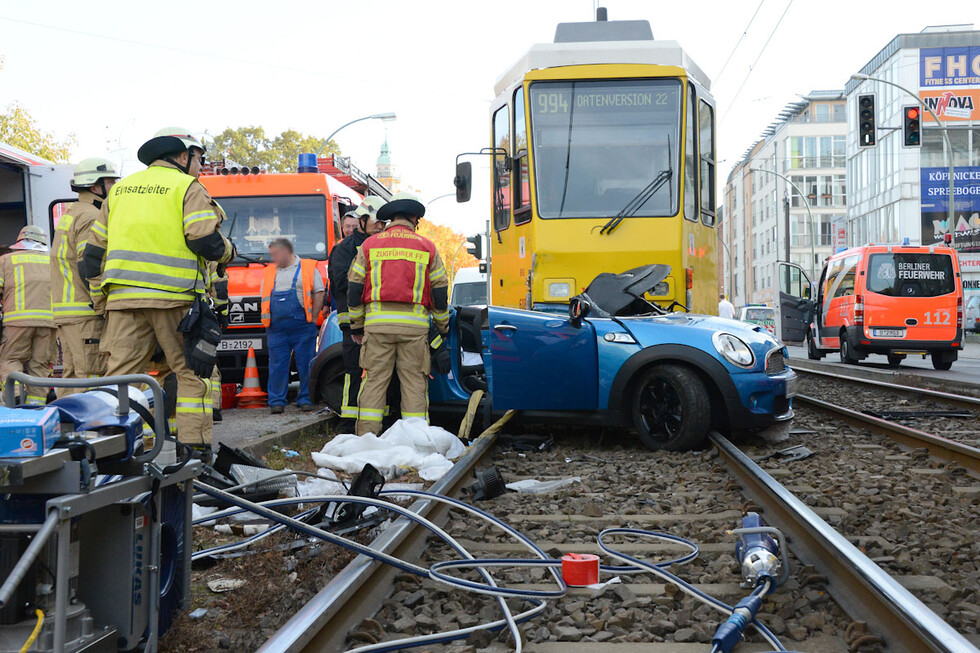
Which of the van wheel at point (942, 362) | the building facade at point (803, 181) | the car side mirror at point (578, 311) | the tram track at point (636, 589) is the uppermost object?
the building facade at point (803, 181)

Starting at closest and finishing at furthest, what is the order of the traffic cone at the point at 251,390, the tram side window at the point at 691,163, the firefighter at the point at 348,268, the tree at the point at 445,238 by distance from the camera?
the firefighter at the point at 348,268
the tram side window at the point at 691,163
the traffic cone at the point at 251,390
the tree at the point at 445,238

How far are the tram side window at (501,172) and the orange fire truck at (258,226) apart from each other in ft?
9.35

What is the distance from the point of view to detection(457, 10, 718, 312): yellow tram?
8812 millimetres

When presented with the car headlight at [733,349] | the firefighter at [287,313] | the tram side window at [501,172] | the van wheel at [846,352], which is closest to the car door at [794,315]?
the van wheel at [846,352]

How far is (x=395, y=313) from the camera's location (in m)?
7.42

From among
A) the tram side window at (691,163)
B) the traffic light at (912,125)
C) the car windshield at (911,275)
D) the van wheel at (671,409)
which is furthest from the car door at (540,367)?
the traffic light at (912,125)

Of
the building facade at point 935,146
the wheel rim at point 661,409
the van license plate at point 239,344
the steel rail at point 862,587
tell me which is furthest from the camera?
the building facade at point 935,146

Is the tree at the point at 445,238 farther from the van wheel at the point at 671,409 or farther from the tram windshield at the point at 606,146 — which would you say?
the van wheel at the point at 671,409

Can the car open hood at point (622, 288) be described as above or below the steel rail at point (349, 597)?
above

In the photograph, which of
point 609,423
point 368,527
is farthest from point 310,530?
point 609,423

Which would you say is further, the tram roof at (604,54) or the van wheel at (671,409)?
the tram roof at (604,54)

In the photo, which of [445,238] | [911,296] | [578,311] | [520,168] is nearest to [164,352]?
[578,311]

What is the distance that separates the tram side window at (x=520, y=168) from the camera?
9102 millimetres

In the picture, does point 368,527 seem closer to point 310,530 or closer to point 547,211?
point 310,530
